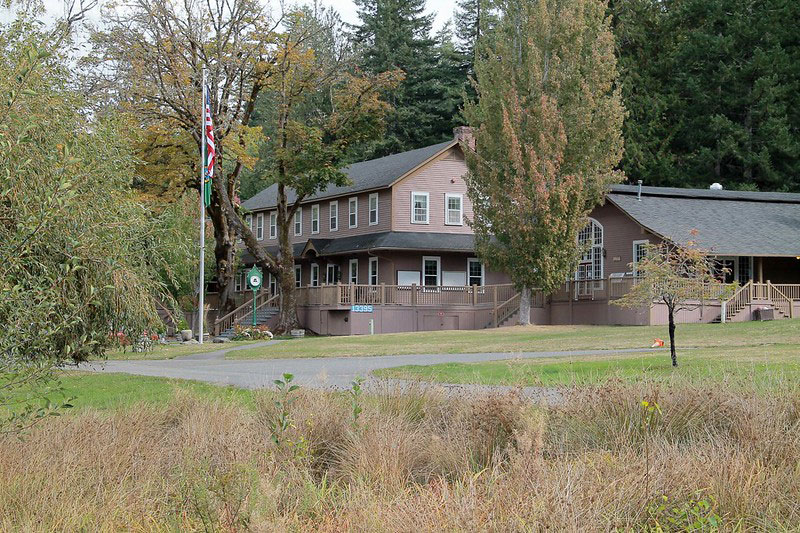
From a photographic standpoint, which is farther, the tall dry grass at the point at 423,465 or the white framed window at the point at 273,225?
the white framed window at the point at 273,225

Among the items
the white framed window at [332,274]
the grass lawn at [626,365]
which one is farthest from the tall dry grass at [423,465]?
the white framed window at [332,274]

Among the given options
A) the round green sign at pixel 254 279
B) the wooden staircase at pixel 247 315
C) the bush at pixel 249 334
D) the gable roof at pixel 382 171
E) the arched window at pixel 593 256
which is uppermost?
the gable roof at pixel 382 171

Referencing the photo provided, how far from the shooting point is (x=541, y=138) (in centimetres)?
3666

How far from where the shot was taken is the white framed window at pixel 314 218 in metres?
52.8

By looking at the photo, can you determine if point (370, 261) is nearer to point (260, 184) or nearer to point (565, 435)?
point (260, 184)

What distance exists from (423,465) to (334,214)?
41.9 m

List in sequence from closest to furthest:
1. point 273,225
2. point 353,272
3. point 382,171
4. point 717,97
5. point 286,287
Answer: point 286,287, point 353,272, point 382,171, point 273,225, point 717,97

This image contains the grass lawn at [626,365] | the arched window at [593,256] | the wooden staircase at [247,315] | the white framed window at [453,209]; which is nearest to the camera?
the grass lawn at [626,365]

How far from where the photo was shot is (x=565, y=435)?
9.61 meters

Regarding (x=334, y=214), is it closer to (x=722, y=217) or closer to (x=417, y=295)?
(x=417, y=295)

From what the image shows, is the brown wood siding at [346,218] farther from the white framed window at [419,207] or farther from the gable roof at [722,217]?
the gable roof at [722,217]

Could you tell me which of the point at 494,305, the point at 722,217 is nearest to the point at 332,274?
the point at 494,305

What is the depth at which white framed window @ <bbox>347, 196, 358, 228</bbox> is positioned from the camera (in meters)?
49.2

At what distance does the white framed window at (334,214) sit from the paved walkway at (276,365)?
23.3 m
